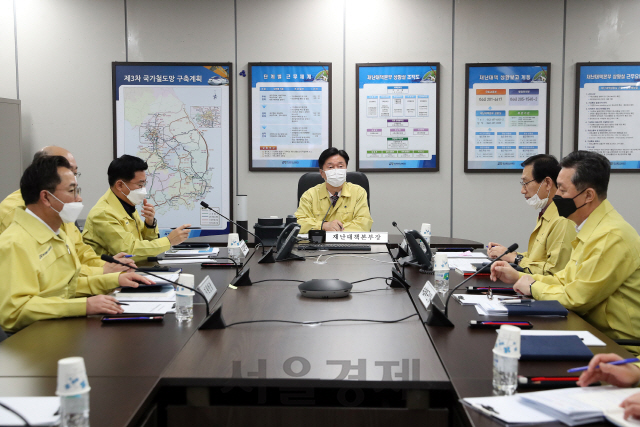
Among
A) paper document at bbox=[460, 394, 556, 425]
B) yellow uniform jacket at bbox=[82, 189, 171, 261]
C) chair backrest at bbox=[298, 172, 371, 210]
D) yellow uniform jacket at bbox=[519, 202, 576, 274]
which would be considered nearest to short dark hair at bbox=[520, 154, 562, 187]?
yellow uniform jacket at bbox=[519, 202, 576, 274]

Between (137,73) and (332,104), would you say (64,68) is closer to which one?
(137,73)

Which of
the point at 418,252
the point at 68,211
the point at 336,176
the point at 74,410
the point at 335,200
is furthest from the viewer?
the point at 335,200

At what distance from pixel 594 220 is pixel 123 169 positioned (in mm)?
2494

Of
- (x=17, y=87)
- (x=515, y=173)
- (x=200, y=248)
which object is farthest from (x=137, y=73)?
(x=515, y=173)

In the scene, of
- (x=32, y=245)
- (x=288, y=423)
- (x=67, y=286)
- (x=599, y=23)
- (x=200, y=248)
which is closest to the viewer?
(x=288, y=423)

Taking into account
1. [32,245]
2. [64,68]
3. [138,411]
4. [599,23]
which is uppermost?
[599,23]

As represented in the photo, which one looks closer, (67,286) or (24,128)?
(67,286)

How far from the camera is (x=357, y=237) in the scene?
133 inches

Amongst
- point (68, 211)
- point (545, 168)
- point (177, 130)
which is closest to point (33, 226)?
point (68, 211)

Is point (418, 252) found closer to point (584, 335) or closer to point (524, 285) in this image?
point (524, 285)

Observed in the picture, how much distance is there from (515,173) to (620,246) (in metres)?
2.87

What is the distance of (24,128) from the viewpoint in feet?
15.4

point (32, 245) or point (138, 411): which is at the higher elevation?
point (32, 245)

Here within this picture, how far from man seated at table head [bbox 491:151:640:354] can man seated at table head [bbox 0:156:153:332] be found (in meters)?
1.63
